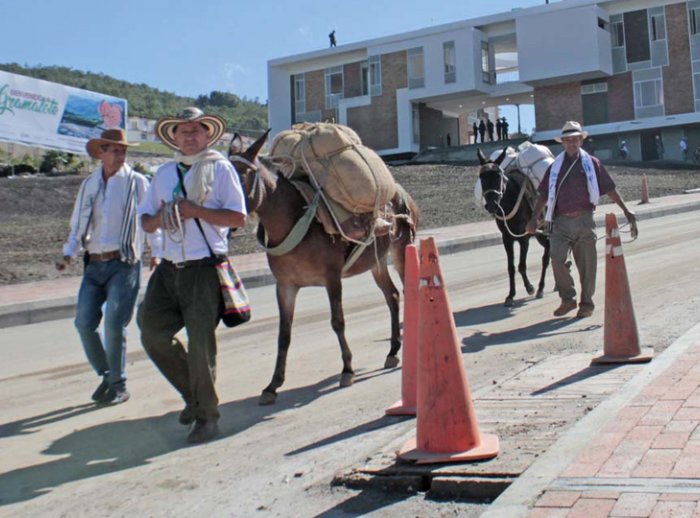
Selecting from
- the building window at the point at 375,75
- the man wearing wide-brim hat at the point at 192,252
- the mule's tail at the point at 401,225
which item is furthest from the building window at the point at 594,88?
the man wearing wide-brim hat at the point at 192,252

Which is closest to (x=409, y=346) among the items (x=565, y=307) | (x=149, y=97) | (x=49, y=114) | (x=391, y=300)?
(x=391, y=300)

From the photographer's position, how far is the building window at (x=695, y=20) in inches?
2186

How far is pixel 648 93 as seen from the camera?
56750 millimetres

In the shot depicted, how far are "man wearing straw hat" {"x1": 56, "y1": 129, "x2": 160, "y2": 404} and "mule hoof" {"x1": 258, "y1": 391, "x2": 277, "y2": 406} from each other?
114 centimetres

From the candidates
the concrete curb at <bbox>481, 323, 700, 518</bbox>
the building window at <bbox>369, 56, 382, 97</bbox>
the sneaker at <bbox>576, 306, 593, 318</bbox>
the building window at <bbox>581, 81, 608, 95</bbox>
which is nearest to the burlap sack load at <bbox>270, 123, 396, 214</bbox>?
the concrete curb at <bbox>481, 323, 700, 518</bbox>

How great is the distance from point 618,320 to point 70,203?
27.2 metres

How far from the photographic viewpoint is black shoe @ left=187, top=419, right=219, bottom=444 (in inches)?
231

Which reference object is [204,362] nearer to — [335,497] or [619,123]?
[335,497]

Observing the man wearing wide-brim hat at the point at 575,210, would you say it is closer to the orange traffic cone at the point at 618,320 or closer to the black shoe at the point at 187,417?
the orange traffic cone at the point at 618,320

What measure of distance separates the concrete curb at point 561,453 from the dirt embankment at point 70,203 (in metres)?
11.1

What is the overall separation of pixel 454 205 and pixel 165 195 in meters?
25.6

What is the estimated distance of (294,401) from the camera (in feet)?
22.9

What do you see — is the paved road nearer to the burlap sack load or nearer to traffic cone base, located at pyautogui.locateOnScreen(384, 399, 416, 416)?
traffic cone base, located at pyautogui.locateOnScreen(384, 399, 416, 416)

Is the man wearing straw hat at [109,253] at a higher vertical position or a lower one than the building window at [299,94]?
lower
